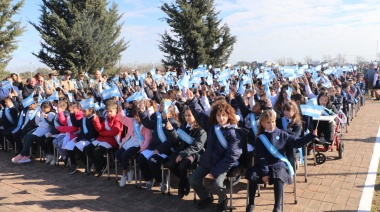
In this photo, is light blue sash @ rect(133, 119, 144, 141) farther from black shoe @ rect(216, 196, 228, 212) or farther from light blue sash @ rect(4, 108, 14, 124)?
light blue sash @ rect(4, 108, 14, 124)

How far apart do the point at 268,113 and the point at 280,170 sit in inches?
32.0

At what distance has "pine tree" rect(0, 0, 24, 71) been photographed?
19562 mm

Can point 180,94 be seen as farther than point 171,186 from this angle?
Yes

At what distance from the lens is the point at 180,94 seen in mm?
8117

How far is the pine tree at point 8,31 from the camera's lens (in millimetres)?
19562

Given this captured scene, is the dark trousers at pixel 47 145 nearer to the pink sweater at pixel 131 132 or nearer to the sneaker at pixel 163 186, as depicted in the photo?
the pink sweater at pixel 131 132

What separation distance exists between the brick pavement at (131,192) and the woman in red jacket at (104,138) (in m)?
0.35

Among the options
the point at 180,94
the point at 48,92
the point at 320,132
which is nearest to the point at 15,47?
the point at 48,92

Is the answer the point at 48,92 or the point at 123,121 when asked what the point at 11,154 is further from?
the point at 123,121

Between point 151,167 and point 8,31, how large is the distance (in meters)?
18.6

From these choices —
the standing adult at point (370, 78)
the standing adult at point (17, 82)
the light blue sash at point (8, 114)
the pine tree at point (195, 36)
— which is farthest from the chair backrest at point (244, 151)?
the pine tree at point (195, 36)

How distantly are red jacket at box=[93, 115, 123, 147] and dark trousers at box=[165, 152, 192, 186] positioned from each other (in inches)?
61.9

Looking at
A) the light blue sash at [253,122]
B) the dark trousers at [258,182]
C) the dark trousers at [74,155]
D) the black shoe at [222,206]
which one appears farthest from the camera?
the dark trousers at [74,155]

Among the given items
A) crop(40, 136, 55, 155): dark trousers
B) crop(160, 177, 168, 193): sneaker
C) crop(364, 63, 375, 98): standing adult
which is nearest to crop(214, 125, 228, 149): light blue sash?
crop(160, 177, 168, 193): sneaker
